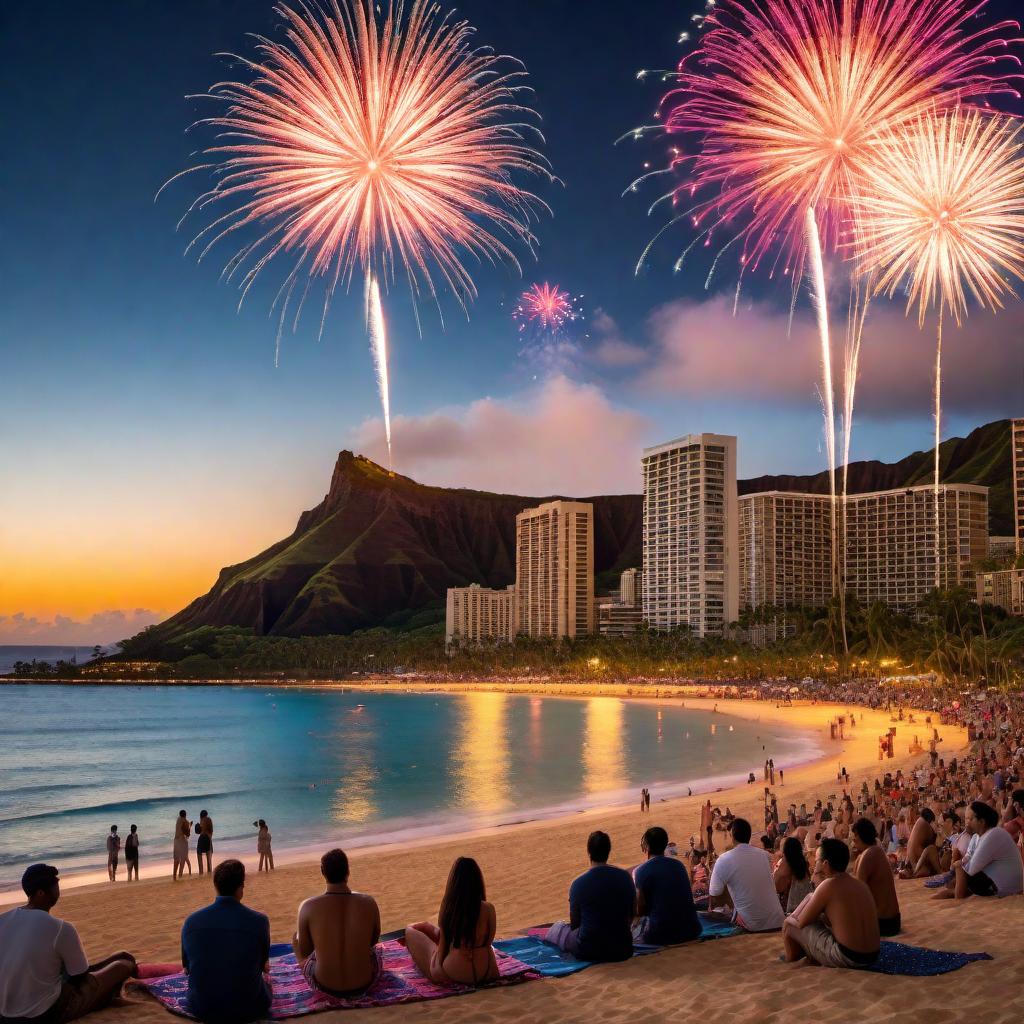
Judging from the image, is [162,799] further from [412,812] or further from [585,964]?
[585,964]

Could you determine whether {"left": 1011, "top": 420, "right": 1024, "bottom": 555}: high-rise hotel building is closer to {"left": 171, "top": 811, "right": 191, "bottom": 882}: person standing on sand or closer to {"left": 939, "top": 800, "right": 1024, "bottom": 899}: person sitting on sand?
{"left": 171, "top": 811, "right": 191, "bottom": 882}: person standing on sand

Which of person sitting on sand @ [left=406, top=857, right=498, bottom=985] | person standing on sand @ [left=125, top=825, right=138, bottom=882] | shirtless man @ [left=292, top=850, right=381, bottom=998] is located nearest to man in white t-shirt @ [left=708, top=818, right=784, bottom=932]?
person sitting on sand @ [left=406, top=857, right=498, bottom=985]

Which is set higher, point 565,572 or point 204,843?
point 565,572

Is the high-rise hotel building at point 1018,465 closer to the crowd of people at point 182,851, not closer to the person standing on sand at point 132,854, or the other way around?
the crowd of people at point 182,851

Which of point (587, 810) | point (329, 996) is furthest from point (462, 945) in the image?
point (587, 810)

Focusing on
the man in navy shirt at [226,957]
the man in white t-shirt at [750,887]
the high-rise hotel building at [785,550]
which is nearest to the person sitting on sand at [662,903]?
the man in white t-shirt at [750,887]

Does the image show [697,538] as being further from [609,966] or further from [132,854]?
[609,966]
